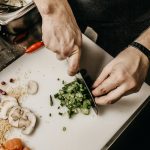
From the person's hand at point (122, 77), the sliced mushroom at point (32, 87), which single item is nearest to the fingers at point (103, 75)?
the person's hand at point (122, 77)

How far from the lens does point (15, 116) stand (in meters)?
1.37

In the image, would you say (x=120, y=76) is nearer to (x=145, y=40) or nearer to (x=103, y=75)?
(x=103, y=75)

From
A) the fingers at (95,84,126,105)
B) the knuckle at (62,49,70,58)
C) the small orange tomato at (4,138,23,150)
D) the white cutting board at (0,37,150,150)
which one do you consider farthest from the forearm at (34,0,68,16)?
the small orange tomato at (4,138,23,150)

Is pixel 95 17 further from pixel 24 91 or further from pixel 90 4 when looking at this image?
pixel 24 91

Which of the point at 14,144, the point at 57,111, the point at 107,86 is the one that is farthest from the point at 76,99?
the point at 14,144

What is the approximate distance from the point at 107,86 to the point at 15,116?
0.40 m

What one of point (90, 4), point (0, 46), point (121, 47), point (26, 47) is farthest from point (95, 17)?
point (0, 46)

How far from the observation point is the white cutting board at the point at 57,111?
1.34 metres

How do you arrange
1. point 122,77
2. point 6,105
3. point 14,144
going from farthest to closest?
Answer: point 6,105, point 14,144, point 122,77

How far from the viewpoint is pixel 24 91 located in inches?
57.1

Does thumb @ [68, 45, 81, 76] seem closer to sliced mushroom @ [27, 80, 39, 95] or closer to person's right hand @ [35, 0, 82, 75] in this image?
person's right hand @ [35, 0, 82, 75]

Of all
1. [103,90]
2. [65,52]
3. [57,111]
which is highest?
[65,52]

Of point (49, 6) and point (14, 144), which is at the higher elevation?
point (49, 6)

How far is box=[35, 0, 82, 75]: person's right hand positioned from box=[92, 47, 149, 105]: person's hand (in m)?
0.12
